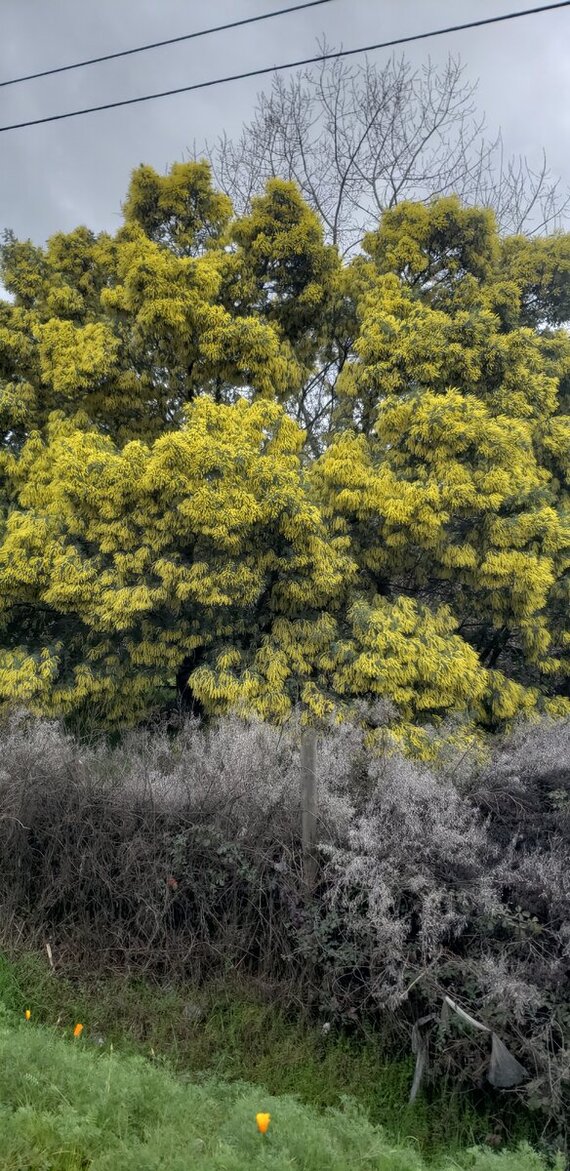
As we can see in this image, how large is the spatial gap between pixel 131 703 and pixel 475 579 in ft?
12.1

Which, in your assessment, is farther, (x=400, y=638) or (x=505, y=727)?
(x=505, y=727)

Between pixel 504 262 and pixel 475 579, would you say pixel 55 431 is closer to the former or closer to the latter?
pixel 475 579

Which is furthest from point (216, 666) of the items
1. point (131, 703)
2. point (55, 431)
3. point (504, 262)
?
point (504, 262)

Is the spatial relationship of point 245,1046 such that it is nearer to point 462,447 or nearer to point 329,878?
point 329,878

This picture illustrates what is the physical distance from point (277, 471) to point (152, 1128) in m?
5.25

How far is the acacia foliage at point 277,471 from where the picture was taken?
6.97 metres

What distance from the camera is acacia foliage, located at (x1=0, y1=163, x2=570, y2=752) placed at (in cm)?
697

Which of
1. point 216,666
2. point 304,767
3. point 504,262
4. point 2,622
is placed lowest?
point 304,767

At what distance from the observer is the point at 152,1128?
267cm

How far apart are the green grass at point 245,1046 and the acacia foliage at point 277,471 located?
2894 millimetres

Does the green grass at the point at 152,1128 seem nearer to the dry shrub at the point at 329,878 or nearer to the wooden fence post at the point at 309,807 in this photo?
the dry shrub at the point at 329,878

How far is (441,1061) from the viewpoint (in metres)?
3.35

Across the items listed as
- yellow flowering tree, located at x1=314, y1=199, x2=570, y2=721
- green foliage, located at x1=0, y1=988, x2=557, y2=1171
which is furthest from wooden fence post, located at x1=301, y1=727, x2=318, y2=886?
yellow flowering tree, located at x1=314, y1=199, x2=570, y2=721

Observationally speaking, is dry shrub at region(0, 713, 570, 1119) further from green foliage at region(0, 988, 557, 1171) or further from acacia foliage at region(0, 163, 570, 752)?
acacia foliage at region(0, 163, 570, 752)
